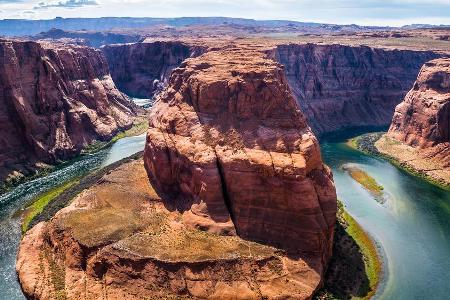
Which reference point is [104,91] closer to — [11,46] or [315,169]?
[11,46]

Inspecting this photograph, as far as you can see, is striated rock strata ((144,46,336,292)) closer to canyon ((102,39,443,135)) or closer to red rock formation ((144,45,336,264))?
red rock formation ((144,45,336,264))

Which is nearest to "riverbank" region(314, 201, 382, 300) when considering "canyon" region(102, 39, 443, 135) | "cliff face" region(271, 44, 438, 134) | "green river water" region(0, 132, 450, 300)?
"green river water" region(0, 132, 450, 300)

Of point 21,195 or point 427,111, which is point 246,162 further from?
point 427,111

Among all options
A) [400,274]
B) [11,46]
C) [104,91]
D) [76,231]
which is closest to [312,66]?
[104,91]

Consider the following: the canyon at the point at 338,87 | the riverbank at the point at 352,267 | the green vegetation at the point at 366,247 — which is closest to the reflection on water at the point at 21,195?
the riverbank at the point at 352,267

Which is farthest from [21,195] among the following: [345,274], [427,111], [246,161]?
[427,111]

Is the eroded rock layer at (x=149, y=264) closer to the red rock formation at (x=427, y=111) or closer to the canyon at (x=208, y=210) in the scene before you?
the canyon at (x=208, y=210)
